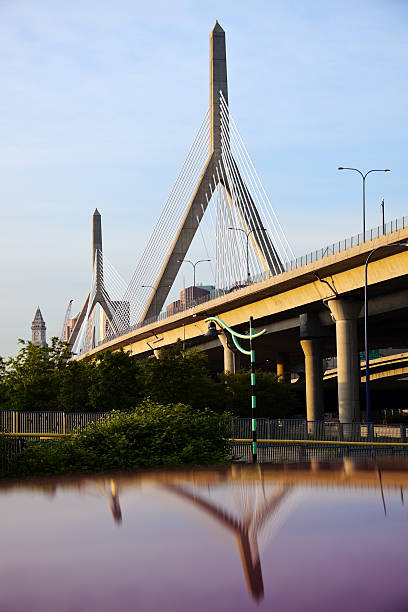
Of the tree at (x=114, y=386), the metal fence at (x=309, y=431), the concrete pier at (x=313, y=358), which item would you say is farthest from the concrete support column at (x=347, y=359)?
the metal fence at (x=309, y=431)

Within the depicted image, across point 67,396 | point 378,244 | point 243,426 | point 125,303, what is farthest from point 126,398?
point 125,303

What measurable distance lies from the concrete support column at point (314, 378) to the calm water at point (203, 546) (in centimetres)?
4425

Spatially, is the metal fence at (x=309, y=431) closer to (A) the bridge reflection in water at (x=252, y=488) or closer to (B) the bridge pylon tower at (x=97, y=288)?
(A) the bridge reflection in water at (x=252, y=488)

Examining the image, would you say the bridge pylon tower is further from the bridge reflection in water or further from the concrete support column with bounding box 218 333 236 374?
the bridge reflection in water

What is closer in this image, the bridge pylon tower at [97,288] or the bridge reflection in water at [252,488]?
the bridge reflection in water at [252,488]

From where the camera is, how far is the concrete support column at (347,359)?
55906 mm

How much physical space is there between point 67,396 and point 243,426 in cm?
1512

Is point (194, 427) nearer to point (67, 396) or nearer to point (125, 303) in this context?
point (67, 396)

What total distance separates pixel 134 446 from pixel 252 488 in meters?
6.74

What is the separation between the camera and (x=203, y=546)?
12.7 meters

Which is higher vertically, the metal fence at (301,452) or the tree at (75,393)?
the tree at (75,393)

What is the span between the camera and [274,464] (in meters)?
28.2

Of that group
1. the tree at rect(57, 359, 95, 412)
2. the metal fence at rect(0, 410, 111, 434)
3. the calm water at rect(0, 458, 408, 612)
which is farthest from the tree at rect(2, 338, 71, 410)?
the calm water at rect(0, 458, 408, 612)

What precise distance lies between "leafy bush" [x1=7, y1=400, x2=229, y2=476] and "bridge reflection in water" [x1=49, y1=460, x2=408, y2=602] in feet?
5.11
